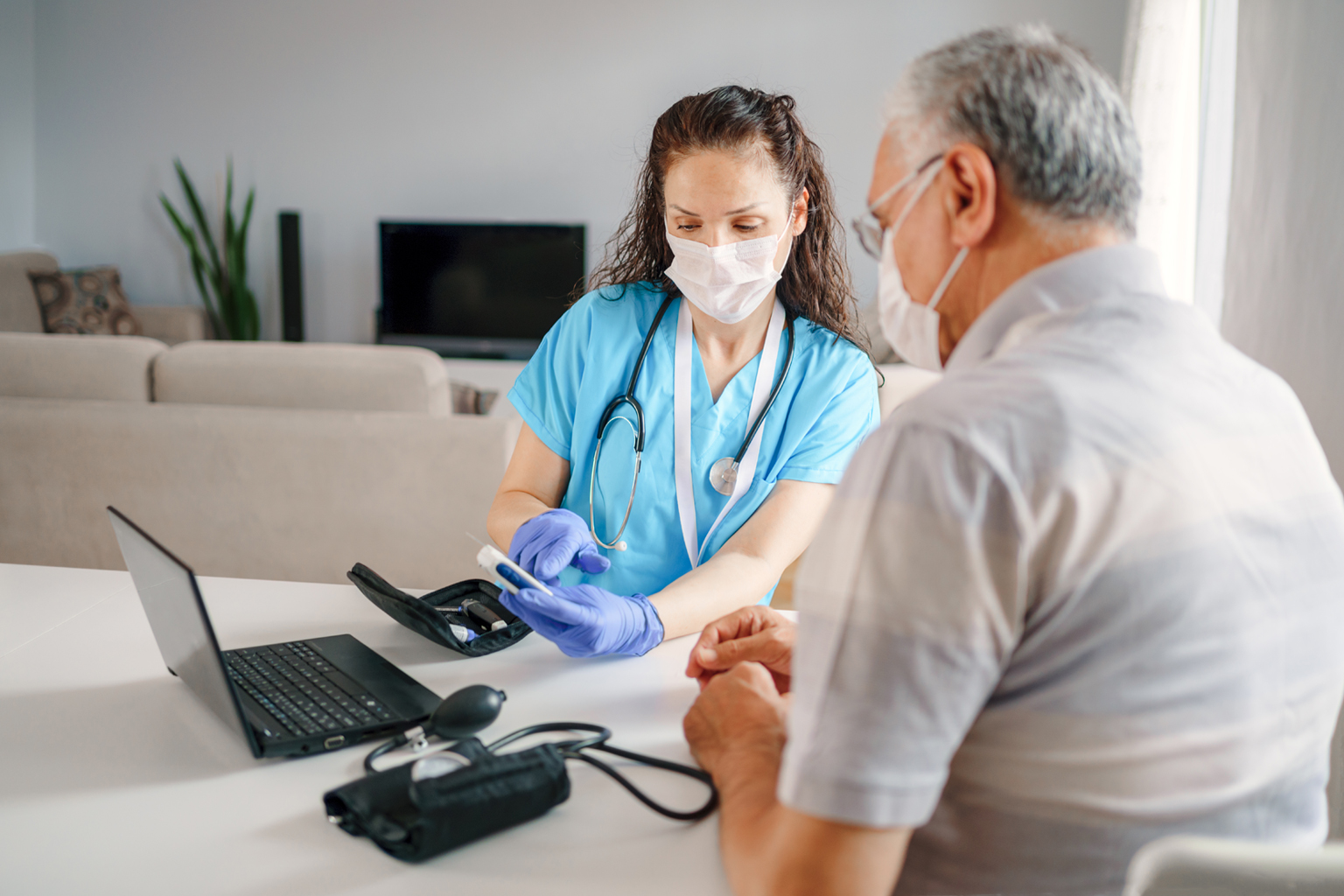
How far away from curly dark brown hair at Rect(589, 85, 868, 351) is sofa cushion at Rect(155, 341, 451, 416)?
75 cm

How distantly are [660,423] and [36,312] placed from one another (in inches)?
202

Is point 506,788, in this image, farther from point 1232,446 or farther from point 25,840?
point 1232,446

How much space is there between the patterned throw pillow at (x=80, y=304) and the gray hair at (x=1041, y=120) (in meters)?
5.65

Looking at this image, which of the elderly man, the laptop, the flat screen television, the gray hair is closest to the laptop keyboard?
the laptop

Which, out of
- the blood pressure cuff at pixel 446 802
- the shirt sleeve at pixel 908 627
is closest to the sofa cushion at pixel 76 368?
the blood pressure cuff at pixel 446 802

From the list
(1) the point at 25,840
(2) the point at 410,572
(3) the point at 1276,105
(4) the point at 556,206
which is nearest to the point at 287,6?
(4) the point at 556,206

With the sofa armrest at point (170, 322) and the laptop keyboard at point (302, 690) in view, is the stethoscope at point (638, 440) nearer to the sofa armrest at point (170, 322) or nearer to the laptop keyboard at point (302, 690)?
the laptop keyboard at point (302, 690)

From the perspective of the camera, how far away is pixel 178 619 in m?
0.91

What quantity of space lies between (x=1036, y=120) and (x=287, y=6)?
5.93 m

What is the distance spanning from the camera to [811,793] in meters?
0.58

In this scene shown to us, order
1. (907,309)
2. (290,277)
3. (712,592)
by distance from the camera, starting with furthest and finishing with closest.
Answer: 1. (290,277)
2. (712,592)
3. (907,309)

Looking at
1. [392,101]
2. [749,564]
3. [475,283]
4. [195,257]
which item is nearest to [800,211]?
[749,564]

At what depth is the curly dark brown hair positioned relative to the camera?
1.40 metres

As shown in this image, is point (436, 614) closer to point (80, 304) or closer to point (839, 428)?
point (839, 428)
